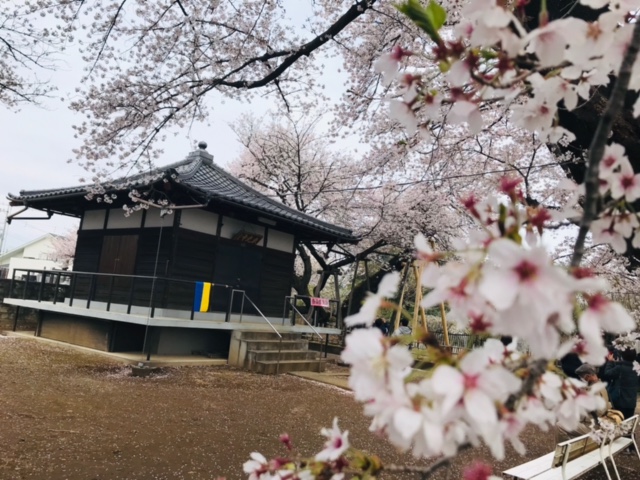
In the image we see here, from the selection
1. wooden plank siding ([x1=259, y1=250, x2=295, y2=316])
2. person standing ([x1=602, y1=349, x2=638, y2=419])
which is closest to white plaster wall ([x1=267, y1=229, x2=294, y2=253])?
wooden plank siding ([x1=259, y1=250, x2=295, y2=316])

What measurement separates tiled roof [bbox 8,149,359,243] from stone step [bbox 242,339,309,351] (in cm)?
309

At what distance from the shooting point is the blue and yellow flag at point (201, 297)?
9977 millimetres

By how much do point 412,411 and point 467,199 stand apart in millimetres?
534

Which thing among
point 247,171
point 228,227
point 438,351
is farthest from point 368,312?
point 247,171

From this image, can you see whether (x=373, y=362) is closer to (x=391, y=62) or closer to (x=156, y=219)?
(x=391, y=62)

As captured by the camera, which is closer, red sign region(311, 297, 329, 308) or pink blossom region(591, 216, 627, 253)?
pink blossom region(591, 216, 627, 253)

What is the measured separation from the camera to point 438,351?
738 mm

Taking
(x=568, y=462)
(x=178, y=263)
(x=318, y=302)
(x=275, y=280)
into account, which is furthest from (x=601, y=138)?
(x=275, y=280)

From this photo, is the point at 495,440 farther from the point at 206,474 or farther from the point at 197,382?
the point at 197,382

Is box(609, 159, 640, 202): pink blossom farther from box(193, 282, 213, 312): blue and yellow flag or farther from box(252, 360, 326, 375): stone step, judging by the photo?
box(193, 282, 213, 312): blue and yellow flag

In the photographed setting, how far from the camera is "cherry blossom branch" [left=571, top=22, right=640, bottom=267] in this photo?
769 millimetres

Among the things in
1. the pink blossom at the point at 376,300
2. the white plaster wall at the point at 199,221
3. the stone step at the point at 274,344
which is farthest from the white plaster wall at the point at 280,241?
the pink blossom at the point at 376,300

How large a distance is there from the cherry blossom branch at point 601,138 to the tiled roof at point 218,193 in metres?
9.51

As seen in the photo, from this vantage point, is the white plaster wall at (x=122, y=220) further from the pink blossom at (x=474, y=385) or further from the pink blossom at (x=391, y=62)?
the pink blossom at (x=474, y=385)
